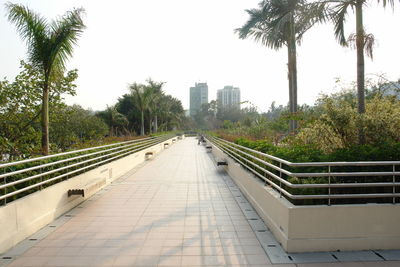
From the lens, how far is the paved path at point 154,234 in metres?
3.80

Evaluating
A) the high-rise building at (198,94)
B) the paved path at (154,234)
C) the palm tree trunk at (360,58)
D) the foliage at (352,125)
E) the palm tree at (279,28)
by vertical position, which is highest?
the high-rise building at (198,94)

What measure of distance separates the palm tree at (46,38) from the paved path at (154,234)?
314cm

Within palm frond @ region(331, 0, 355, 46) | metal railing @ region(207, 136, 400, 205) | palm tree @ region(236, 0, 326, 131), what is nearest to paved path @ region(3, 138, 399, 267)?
metal railing @ region(207, 136, 400, 205)

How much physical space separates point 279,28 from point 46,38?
8351 millimetres

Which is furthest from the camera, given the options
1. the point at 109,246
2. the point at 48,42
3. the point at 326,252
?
the point at 48,42

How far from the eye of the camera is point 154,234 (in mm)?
4711

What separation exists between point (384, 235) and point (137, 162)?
11524mm

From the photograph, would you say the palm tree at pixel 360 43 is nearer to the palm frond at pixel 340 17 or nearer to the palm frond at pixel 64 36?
the palm frond at pixel 340 17

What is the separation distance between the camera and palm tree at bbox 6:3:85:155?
24.4ft

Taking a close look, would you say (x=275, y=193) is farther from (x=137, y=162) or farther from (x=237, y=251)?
(x=137, y=162)

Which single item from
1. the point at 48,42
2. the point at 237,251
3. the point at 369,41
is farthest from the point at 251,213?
the point at 48,42

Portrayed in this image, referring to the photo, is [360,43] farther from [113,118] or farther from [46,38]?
[113,118]

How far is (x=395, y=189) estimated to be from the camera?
14.4 feet

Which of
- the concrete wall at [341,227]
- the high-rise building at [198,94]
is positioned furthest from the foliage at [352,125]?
the high-rise building at [198,94]
